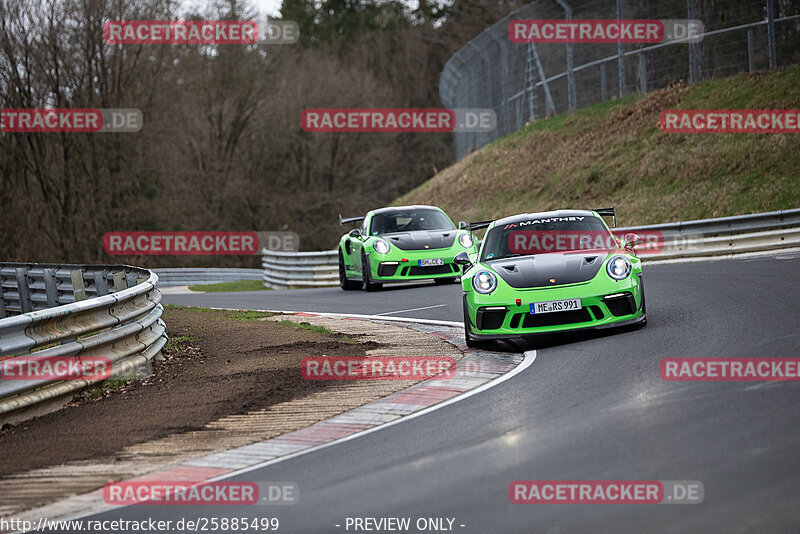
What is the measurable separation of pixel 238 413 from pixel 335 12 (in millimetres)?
80247

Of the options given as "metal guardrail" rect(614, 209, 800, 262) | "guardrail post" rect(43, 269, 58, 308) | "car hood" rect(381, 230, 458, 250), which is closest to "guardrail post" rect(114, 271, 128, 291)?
"guardrail post" rect(43, 269, 58, 308)

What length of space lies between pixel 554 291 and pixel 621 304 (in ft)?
2.18

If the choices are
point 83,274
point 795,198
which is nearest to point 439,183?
point 795,198

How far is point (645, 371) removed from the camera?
7.64m

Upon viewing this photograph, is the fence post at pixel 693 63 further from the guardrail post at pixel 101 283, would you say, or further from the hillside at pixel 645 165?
the guardrail post at pixel 101 283

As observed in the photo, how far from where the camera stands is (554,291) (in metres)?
9.67

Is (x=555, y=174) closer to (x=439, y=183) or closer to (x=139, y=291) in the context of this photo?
(x=439, y=183)

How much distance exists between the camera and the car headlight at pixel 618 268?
981cm

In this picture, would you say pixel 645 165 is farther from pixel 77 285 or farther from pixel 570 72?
pixel 77 285

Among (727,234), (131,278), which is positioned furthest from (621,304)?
(727,234)

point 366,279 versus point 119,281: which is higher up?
point 119,281

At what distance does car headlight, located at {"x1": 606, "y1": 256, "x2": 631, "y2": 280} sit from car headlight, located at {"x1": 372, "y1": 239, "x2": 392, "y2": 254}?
8.61 m

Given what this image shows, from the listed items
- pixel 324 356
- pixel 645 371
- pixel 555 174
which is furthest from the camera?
pixel 555 174

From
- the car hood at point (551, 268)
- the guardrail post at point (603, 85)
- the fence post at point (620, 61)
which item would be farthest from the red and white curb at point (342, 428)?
the guardrail post at point (603, 85)
